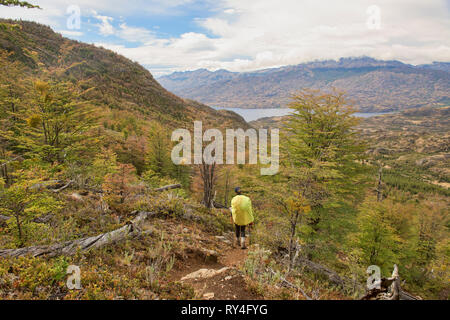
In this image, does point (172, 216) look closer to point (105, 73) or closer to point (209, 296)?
point (209, 296)

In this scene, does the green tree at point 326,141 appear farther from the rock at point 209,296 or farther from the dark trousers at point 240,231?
the rock at point 209,296

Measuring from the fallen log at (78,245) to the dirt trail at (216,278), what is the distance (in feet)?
5.10

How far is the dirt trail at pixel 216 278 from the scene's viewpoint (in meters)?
3.44

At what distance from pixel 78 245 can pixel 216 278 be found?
276 centimetres

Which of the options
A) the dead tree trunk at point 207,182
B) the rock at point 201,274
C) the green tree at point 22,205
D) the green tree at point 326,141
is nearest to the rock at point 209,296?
the rock at point 201,274

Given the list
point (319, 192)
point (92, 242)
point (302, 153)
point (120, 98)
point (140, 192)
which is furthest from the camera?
point (120, 98)

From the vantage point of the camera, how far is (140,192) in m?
7.80

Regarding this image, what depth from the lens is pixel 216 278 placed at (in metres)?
3.91

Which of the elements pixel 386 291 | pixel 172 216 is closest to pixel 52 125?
pixel 172 216

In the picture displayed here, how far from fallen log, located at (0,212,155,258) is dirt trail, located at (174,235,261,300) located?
1.55 m

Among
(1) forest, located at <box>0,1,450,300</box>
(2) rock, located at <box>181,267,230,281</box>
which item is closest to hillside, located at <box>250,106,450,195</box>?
(1) forest, located at <box>0,1,450,300</box>
